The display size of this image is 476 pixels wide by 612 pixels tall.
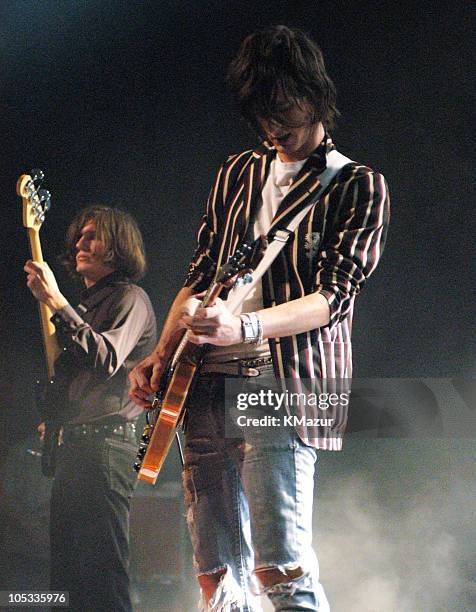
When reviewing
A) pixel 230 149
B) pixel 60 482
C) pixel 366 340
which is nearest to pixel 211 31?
pixel 230 149

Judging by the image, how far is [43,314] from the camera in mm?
3059

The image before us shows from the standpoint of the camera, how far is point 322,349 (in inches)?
92.9

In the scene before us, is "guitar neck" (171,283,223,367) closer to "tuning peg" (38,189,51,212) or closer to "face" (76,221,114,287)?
"face" (76,221,114,287)

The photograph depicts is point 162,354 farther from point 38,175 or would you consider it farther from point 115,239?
point 38,175

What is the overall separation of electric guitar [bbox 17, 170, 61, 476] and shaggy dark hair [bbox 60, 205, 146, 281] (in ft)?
0.39

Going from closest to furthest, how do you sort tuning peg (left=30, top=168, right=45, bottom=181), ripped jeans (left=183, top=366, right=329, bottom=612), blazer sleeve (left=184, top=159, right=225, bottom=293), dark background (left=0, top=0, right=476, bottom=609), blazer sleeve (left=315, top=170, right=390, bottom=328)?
1. ripped jeans (left=183, top=366, right=329, bottom=612)
2. blazer sleeve (left=315, top=170, right=390, bottom=328)
3. blazer sleeve (left=184, top=159, right=225, bottom=293)
4. dark background (left=0, top=0, right=476, bottom=609)
5. tuning peg (left=30, top=168, right=45, bottom=181)

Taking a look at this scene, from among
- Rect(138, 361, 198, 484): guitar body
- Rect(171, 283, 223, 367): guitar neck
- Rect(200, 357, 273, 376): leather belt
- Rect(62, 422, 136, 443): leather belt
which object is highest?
Rect(171, 283, 223, 367): guitar neck

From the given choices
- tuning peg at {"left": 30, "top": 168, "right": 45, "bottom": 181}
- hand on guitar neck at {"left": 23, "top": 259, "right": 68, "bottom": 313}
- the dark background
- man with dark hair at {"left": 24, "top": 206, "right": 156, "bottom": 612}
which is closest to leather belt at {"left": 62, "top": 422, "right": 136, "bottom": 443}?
man with dark hair at {"left": 24, "top": 206, "right": 156, "bottom": 612}

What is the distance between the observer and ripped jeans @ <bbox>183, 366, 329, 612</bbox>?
6.93ft

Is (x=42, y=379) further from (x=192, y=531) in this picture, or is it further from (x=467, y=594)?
(x=467, y=594)

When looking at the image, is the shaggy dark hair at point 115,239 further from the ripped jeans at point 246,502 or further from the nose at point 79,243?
the ripped jeans at point 246,502

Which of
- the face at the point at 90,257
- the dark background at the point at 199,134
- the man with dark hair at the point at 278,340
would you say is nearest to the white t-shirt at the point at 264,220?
the man with dark hair at the point at 278,340

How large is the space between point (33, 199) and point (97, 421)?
0.85m

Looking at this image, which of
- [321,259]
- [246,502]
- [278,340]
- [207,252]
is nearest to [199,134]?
[207,252]
